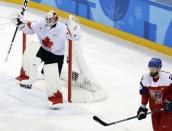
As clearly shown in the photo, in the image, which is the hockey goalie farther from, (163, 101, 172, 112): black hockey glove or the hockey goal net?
(163, 101, 172, 112): black hockey glove

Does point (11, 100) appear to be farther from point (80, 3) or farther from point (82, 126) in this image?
point (80, 3)

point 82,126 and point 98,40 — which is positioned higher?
point 98,40

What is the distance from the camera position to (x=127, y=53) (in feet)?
27.9

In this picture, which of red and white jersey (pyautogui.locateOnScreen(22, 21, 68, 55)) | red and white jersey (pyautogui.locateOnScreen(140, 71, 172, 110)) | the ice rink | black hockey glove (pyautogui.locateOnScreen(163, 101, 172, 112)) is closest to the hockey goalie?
red and white jersey (pyautogui.locateOnScreen(22, 21, 68, 55))

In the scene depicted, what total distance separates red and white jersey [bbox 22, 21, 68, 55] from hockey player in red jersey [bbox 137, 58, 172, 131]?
157 centimetres

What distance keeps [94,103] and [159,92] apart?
1.75 metres

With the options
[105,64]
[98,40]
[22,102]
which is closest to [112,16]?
[98,40]

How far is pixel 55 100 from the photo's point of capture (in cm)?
657

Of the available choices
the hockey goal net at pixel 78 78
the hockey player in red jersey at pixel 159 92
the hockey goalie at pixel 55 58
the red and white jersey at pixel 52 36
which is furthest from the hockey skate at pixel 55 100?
the hockey player in red jersey at pixel 159 92

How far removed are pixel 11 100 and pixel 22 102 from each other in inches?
6.0

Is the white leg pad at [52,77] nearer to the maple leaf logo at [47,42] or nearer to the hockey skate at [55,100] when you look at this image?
the hockey skate at [55,100]

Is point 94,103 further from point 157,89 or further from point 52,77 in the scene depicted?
point 157,89

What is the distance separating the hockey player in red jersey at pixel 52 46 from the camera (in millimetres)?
6484

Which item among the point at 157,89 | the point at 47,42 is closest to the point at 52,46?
the point at 47,42
